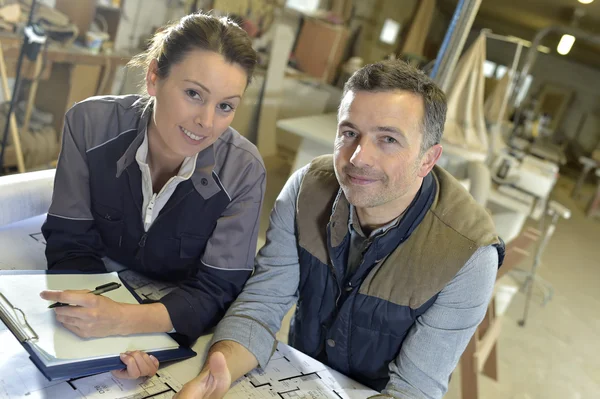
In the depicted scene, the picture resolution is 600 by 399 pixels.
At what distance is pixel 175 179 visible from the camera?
4.02ft

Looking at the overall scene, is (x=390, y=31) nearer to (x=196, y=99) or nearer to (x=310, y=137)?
(x=310, y=137)

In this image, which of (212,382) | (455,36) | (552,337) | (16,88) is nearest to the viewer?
(212,382)

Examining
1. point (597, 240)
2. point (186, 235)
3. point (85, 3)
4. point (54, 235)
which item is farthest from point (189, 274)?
point (597, 240)

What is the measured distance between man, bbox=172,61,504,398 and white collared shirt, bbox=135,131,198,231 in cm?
28

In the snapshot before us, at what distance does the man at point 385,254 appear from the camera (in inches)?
45.7

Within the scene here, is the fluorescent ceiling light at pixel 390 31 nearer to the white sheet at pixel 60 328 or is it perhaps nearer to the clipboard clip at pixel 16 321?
the white sheet at pixel 60 328

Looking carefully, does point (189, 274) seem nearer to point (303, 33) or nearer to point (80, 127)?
point (80, 127)

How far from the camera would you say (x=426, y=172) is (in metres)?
1.25

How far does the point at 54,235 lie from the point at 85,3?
184cm

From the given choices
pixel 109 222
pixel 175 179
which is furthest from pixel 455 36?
pixel 109 222

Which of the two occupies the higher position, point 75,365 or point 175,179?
point 175,179

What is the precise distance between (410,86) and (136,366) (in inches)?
31.2

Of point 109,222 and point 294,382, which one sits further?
point 109,222

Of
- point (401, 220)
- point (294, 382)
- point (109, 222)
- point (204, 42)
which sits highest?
point (204, 42)
